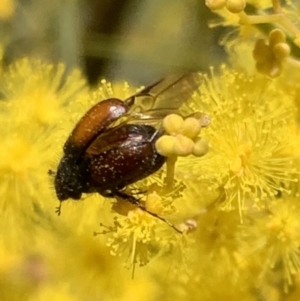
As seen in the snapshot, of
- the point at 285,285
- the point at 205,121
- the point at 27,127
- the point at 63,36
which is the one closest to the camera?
the point at 205,121

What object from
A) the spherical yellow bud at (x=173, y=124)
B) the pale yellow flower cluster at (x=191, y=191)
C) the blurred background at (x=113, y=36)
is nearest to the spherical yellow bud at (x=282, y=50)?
the pale yellow flower cluster at (x=191, y=191)

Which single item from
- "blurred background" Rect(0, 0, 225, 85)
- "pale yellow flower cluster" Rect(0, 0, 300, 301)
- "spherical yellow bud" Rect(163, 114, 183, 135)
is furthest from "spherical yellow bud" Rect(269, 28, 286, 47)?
"blurred background" Rect(0, 0, 225, 85)

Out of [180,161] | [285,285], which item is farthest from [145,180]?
[285,285]

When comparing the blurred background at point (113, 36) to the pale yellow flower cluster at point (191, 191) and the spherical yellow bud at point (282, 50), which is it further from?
the spherical yellow bud at point (282, 50)

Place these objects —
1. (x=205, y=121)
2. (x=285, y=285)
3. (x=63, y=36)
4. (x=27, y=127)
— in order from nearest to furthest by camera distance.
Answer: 1. (x=205, y=121)
2. (x=285, y=285)
3. (x=27, y=127)
4. (x=63, y=36)

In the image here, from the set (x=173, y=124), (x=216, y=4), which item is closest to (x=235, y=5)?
(x=216, y=4)

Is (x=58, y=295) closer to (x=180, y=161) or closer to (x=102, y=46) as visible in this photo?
(x=180, y=161)

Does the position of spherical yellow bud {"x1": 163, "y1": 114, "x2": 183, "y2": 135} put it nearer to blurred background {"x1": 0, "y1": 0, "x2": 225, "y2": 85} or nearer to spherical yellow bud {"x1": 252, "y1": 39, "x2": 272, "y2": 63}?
spherical yellow bud {"x1": 252, "y1": 39, "x2": 272, "y2": 63}
